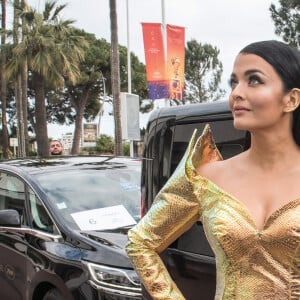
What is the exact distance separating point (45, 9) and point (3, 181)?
21.3 meters

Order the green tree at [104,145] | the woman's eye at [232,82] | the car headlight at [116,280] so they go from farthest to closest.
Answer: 1. the green tree at [104,145]
2. the car headlight at [116,280]
3. the woman's eye at [232,82]

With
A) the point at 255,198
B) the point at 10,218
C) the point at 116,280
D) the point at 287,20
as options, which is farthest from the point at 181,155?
the point at 287,20

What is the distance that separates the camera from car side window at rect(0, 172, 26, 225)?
14.2 feet

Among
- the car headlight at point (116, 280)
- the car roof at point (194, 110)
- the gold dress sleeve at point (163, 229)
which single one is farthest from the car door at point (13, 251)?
the gold dress sleeve at point (163, 229)

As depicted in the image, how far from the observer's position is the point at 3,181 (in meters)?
4.75

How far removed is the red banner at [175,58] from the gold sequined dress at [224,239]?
13235mm

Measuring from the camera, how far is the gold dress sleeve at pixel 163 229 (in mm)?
1628

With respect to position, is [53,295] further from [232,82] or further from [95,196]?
[232,82]

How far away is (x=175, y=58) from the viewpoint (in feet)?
49.2

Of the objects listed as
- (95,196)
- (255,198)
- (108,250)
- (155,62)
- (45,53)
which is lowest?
(108,250)

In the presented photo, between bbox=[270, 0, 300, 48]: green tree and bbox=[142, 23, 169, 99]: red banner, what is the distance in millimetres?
13561

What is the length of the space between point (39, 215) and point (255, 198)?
2793 mm

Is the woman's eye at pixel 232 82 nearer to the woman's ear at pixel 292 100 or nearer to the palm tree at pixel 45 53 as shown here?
the woman's ear at pixel 292 100

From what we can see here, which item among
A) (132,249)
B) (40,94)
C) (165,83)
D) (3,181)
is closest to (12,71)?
(40,94)
